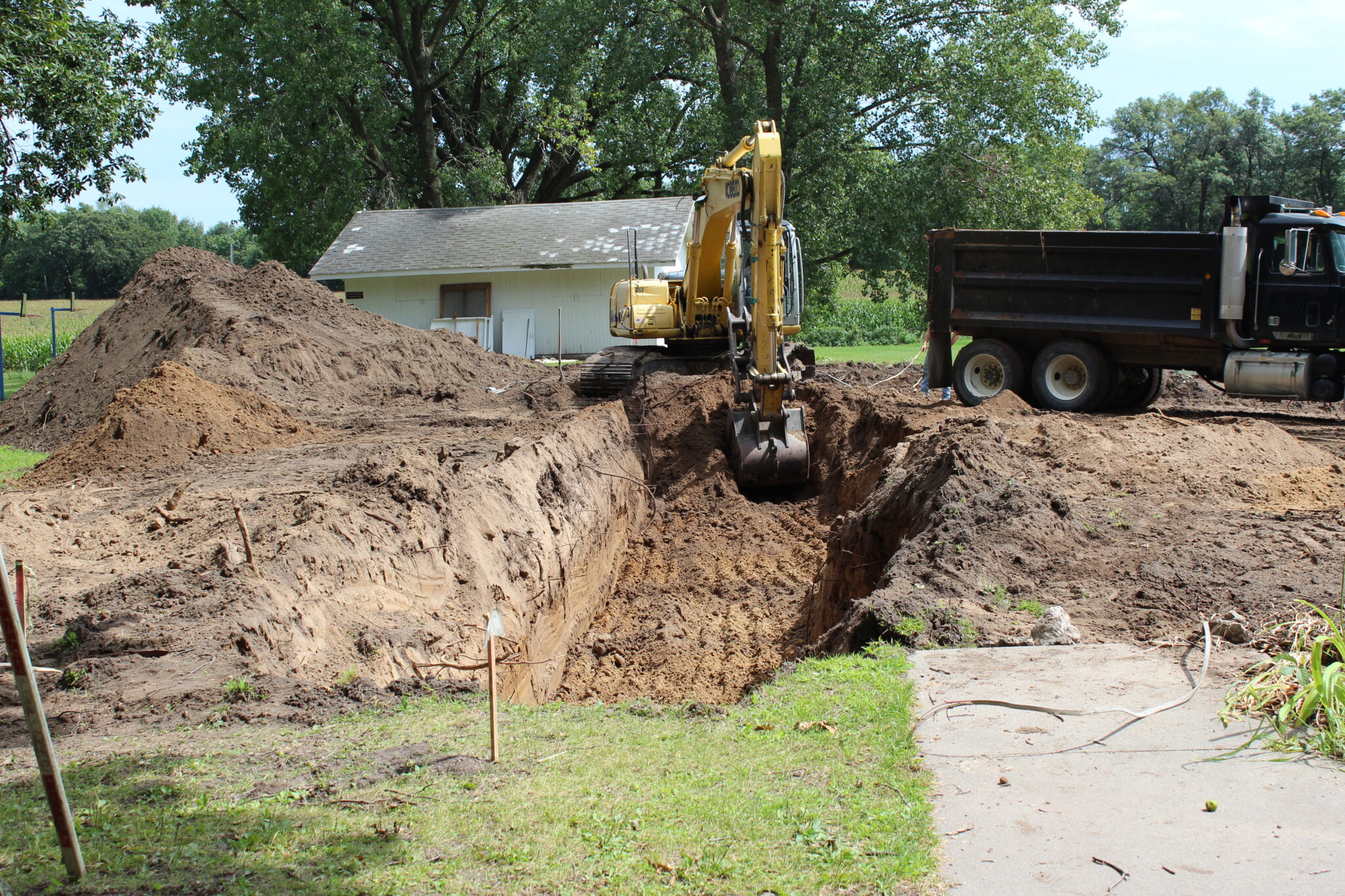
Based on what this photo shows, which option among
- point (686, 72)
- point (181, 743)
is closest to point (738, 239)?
point (181, 743)

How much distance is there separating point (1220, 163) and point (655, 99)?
35379 millimetres

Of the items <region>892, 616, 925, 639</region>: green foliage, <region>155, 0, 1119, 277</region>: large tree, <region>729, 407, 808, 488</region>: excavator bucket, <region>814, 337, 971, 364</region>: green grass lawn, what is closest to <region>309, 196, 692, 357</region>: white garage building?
<region>155, 0, 1119, 277</region>: large tree

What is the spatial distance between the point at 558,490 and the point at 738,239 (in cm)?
466

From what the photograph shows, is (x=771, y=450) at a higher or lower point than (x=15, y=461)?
higher

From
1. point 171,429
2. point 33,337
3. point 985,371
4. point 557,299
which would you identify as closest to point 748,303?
point 985,371

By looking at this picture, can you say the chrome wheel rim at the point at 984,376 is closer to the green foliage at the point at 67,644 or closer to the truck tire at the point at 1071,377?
the truck tire at the point at 1071,377

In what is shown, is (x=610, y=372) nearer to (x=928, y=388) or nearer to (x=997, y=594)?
(x=928, y=388)

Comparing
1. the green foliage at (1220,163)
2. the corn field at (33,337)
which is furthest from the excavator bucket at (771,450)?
the green foliage at (1220,163)

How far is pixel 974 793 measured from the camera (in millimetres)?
4145

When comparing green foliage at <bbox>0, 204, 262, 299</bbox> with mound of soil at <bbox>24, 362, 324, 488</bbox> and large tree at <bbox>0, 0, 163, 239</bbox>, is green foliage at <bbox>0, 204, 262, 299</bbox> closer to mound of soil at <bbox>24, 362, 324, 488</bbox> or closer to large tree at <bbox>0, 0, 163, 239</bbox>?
large tree at <bbox>0, 0, 163, 239</bbox>

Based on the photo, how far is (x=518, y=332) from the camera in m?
28.2

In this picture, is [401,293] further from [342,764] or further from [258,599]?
[342,764]

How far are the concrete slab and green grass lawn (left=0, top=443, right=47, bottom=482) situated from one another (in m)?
11.6

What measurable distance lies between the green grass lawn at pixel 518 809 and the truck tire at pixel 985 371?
11.7 meters
